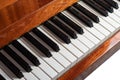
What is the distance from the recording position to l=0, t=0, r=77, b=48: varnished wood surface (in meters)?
1.05

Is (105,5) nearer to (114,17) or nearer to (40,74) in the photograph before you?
(114,17)

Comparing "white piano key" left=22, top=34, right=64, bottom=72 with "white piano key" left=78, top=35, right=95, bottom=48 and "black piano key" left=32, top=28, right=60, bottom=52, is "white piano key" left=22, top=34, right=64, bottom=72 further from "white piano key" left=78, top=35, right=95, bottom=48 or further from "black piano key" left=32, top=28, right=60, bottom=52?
"white piano key" left=78, top=35, right=95, bottom=48

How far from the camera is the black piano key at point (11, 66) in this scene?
1091 millimetres

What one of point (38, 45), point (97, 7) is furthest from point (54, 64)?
point (97, 7)

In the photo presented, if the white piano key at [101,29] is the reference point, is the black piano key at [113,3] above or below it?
above

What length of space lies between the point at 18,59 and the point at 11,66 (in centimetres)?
5

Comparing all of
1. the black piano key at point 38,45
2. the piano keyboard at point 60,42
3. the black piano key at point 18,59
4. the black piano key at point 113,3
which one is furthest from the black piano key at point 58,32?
the black piano key at point 113,3

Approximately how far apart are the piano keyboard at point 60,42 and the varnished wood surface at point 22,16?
0.06m

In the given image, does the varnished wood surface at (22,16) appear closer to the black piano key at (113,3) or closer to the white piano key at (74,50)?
the white piano key at (74,50)

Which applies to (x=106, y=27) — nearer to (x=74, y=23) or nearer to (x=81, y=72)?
(x=74, y=23)

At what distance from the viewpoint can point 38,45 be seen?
1.18 metres

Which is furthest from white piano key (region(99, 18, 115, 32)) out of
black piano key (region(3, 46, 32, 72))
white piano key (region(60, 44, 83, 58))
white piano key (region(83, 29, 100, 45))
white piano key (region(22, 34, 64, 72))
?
black piano key (region(3, 46, 32, 72))

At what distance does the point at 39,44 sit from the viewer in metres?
1.18

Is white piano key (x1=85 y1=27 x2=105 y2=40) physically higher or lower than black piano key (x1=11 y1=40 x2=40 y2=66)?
lower
